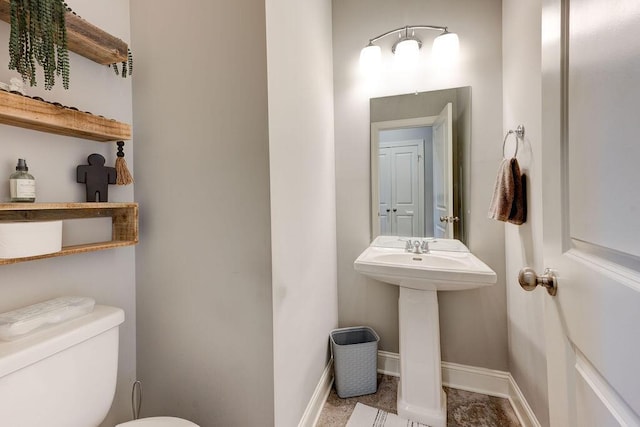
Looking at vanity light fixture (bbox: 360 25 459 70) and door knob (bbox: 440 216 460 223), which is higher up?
vanity light fixture (bbox: 360 25 459 70)

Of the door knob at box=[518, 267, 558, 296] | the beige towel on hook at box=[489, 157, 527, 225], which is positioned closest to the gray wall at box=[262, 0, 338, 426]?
the door knob at box=[518, 267, 558, 296]

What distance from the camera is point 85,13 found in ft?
3.31

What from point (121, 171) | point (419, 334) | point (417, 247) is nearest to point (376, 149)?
point (417, 247)

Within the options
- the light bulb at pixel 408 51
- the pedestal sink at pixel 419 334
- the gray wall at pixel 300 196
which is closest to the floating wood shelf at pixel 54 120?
the gray wall at pixel 300 196

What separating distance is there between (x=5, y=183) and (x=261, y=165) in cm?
76

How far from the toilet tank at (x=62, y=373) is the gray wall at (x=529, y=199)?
5.41ft

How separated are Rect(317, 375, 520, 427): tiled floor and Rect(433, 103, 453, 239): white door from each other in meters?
0.96

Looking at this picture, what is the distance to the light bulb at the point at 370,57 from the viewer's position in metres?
1.76

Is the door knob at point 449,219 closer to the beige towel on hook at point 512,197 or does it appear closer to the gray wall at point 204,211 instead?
the beige towel on hook at point 512,197

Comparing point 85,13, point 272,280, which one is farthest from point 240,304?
point 85,13

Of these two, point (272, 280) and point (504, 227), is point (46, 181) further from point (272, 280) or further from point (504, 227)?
point (504, 227)

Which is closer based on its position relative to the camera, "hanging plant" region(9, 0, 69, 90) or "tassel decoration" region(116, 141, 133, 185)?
"hanging plant" region(9, 0, 69, 90)

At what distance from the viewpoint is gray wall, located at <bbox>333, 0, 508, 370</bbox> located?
163cm

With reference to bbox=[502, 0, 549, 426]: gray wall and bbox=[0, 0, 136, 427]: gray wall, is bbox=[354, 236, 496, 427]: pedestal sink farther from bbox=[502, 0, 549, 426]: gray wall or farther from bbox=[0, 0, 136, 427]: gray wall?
bbox=[0, 0, 136, 427]: gray wall
